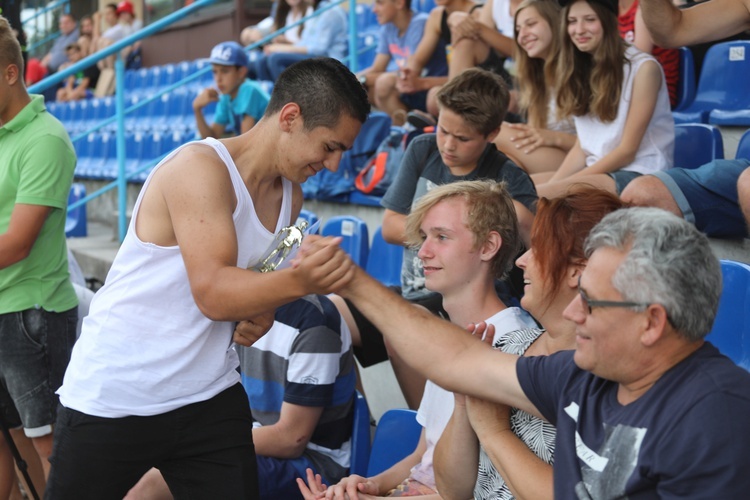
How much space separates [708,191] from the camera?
334 cm

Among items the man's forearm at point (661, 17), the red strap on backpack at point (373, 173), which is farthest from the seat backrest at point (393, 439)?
the red strap on backpack at point (373, 173)

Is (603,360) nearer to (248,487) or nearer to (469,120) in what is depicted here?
(248,487)

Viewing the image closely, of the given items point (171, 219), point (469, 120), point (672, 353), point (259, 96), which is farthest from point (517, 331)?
point (259, 96)

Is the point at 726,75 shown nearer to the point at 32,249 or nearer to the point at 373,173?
the point at 373,173

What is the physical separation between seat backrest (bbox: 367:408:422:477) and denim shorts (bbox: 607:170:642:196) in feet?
4.26

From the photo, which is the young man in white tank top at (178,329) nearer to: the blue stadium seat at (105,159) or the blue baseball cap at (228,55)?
the blue baseball cap at (228,55)

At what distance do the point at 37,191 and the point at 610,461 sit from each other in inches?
86.9

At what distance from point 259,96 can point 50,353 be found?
3586mm

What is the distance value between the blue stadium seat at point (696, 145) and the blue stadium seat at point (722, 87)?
15.3 inches

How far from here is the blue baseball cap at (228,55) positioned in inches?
259

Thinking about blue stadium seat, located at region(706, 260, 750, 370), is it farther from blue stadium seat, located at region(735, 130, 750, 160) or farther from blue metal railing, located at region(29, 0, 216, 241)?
blue metal railing, located at region(29, 0, 216, 241)

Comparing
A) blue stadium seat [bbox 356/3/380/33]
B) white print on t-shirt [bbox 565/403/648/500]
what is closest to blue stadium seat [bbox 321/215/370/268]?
white print on t-shirt [bbox 565/403/648/500]

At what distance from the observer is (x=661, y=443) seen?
1.62 metres

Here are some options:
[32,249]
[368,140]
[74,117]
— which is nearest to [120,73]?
[368,140]
